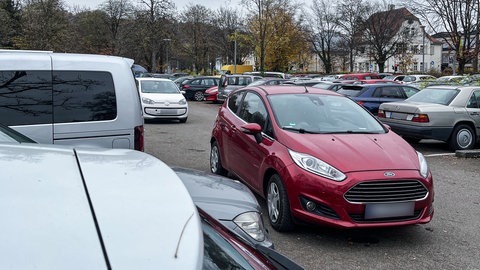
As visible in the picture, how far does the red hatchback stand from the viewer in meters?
4.64

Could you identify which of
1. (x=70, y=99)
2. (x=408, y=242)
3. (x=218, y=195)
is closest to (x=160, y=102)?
(x=70, y=99)

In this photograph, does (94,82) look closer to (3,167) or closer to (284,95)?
(284,95)

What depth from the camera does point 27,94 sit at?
4.72 m

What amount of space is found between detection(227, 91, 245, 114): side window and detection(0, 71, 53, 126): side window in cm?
305

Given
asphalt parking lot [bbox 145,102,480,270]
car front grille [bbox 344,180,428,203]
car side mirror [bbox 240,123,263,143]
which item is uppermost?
car side mirror [bbox 240,123,263,143]

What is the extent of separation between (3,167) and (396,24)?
2644 inches

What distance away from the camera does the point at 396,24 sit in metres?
63.0

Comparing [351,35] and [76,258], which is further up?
[351,35]

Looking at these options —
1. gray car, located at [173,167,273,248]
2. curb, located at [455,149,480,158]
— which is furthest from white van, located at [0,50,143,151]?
curb, located at [455,149,480,158]

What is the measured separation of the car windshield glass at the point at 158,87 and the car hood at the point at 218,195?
1321cm

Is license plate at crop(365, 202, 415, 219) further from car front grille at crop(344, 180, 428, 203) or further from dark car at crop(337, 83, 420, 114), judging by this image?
dark car at crop(337, 83, 420, 114)

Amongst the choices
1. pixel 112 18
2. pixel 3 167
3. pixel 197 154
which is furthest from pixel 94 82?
pixel 112 18

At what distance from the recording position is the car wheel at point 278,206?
16.4ft

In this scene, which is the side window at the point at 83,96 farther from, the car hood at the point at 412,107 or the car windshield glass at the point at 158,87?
the car windshield glass at the point at 158,87
